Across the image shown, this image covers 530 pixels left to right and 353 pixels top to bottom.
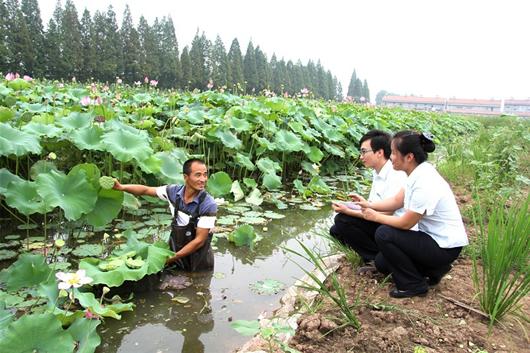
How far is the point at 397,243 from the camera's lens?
2484 mm

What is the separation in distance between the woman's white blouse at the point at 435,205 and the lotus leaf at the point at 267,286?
1053 mm

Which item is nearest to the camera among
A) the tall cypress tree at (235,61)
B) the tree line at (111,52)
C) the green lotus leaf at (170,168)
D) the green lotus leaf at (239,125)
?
the green lotus leaf at (170,168)

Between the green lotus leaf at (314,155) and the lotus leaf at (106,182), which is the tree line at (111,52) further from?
the lotus leaf at (106,182)

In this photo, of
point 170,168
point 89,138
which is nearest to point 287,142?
point 170,168

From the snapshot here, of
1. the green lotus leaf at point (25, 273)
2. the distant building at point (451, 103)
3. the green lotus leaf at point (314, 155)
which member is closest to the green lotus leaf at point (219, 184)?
the green lotus leaf at point (25, 273)

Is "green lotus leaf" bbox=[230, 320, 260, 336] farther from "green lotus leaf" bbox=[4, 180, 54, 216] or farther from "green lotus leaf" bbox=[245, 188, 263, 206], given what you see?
"green lotus leaf" bbox=[245, 188, 263, 206]

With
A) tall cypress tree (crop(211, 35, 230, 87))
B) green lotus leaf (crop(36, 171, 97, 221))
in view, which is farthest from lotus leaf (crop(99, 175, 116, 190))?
tall cypress tree (crop(211, 35, 230, 87))

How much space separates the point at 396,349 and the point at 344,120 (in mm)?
6980

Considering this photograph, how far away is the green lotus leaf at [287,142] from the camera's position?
554 centimetres

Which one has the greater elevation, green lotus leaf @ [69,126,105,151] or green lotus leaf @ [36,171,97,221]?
green lotus leaf @ [69,126,105,151]

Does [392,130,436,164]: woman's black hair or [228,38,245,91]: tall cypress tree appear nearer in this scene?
[392,130,436,164]: woman's black hair

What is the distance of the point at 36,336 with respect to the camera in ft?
5.28

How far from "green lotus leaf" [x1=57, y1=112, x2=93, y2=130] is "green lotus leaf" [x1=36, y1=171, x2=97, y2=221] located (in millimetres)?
1239

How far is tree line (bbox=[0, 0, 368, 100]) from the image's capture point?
27.8 m
